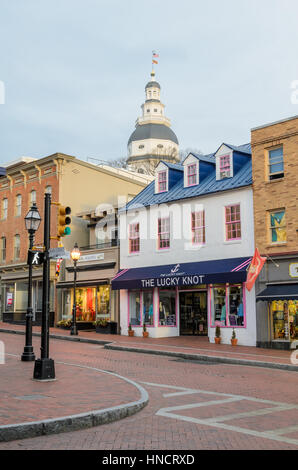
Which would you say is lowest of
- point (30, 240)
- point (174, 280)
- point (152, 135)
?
point (174, 280)

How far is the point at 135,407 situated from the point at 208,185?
17.5 metres

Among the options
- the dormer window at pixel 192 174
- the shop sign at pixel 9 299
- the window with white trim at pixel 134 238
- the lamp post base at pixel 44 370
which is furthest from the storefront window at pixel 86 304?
the lamp post base at pixel 44 370

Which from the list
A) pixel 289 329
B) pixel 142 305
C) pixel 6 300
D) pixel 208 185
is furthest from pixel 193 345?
pixel 6 300

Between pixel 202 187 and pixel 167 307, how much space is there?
21.2 ft

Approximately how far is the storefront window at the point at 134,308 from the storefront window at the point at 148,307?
450 millimetres

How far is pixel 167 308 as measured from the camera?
26.5 meters

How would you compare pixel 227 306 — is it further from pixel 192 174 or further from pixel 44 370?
pixel 44 370

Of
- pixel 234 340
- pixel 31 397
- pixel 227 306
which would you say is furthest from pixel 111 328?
pixel 31 397

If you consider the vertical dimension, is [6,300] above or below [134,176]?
below

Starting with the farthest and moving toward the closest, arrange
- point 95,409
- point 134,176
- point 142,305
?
point 134,176, point 142,305, point 95,409
